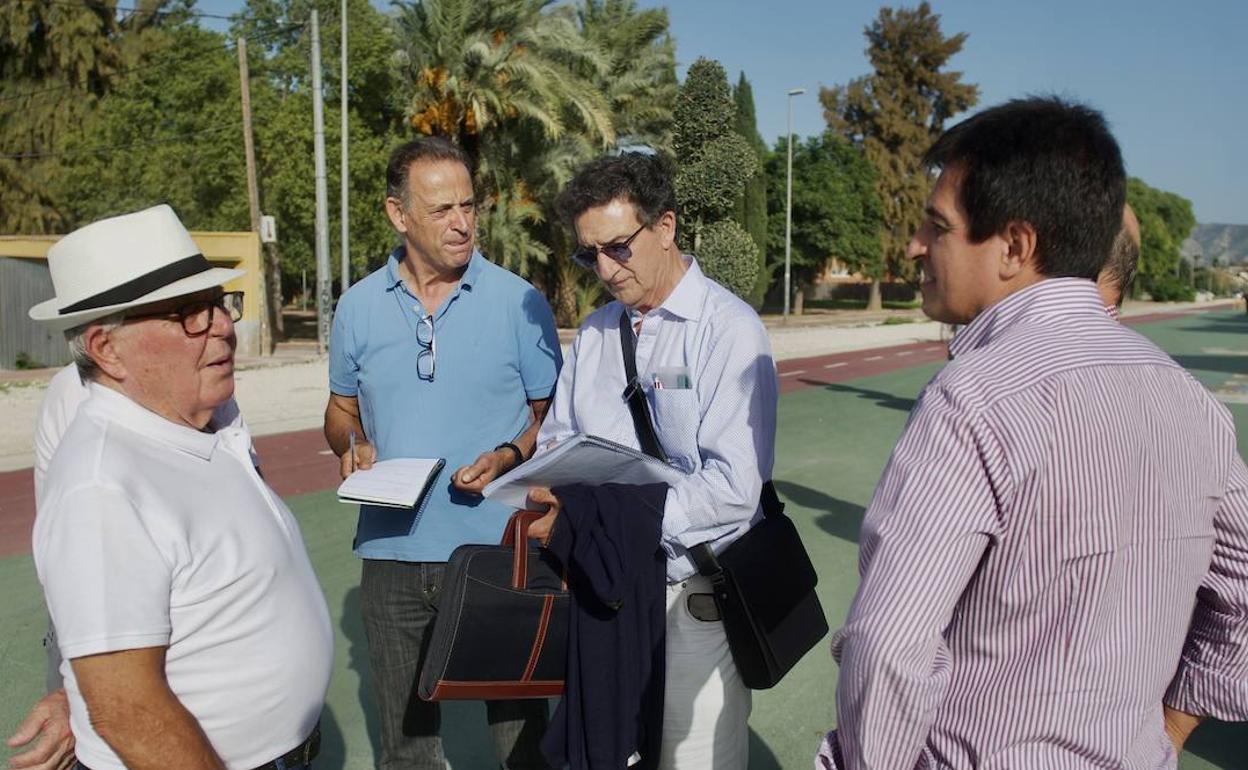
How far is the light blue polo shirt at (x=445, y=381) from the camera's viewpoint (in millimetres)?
2975

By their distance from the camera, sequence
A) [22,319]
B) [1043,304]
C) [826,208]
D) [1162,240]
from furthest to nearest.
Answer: [1162,240] < [826,208] < [22,319] < [1043,304]

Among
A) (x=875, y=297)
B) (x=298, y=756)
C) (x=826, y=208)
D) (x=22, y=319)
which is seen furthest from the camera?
(x=875, y=297)

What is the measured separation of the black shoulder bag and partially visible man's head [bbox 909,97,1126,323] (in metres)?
1.05

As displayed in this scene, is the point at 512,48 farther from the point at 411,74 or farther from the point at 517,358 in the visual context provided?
the point at 517,358

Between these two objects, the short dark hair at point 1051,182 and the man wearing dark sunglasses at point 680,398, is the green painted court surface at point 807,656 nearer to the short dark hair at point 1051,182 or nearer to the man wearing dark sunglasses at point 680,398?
the man wearing dark sunglasses at point 680,398

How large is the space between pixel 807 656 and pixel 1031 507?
143 inches

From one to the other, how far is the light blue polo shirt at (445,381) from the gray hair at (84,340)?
114cm

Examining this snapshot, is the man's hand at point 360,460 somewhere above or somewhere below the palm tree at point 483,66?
below

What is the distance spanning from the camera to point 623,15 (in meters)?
32.3

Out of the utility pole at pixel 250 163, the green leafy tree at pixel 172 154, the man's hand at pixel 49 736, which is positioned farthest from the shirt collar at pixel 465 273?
the green leafy tree at pixel 172 154

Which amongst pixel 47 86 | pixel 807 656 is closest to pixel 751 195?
pixel 47 86

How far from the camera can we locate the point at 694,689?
2.46 meters

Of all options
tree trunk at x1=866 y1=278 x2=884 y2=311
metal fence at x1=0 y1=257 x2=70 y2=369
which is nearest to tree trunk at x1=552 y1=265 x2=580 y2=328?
metal fence at x1=0 y1=257 x2=70 y2=369

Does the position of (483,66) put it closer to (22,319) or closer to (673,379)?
(22,319)
